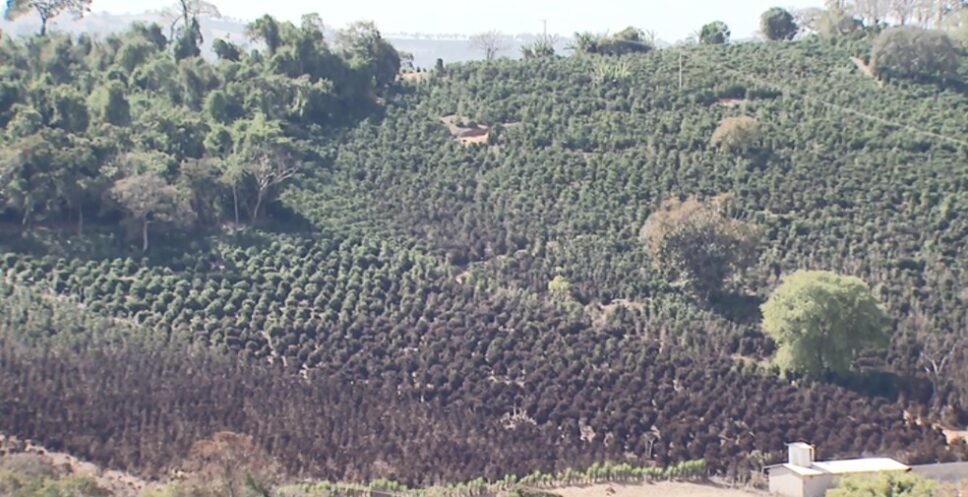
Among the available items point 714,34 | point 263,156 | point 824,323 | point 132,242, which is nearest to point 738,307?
point 824,323

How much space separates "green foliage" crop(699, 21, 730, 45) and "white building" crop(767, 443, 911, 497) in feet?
143

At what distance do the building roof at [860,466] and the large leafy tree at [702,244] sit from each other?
35.0 feet

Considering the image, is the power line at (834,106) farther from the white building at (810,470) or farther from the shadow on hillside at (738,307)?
the white building at (810,470)

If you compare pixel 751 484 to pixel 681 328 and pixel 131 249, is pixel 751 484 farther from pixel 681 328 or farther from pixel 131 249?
pixel 131 249

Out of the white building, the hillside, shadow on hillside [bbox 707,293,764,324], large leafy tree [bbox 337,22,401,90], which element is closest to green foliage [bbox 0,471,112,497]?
the hillside

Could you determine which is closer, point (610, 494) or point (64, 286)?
point (610, 494)

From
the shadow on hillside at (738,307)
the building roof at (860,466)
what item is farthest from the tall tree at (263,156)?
the building roof at (860,466)

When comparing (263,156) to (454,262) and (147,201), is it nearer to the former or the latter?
(147,201)

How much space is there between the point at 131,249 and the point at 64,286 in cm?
310

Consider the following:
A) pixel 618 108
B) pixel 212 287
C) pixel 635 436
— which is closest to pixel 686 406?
pixel 635 436

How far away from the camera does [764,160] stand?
5197 centimetres

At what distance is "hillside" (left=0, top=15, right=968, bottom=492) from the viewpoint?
34719mm

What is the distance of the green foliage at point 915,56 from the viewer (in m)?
60.9

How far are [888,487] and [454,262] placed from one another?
2023 cm
